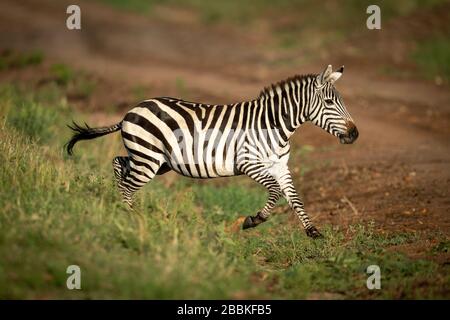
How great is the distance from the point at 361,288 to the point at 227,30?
61.5 feet

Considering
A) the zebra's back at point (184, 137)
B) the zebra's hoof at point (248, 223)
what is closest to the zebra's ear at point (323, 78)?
the zebra's back at point (184, 137)

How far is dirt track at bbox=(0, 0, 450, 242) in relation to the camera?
377 inches

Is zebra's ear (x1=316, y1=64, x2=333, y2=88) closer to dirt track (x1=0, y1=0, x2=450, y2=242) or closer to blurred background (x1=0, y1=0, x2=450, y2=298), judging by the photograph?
blurred background (x1=0, y1=0, x2=450, y2=298)

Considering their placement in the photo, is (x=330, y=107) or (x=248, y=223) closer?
(x=330, y=107)

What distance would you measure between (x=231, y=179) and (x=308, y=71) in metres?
6.72

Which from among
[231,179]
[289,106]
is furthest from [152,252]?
[231,179]

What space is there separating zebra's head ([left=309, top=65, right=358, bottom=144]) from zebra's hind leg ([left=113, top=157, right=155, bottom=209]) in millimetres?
2007

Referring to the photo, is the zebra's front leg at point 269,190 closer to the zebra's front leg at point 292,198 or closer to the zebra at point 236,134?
the zebra at point 236,134

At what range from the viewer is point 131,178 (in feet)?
26.5

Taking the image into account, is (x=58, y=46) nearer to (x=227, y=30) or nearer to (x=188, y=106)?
(x=227, y=30)

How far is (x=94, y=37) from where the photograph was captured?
72.3 ft

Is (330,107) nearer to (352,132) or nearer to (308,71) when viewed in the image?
(352,132)

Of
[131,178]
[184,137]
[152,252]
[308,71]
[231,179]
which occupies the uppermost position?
[308,71]

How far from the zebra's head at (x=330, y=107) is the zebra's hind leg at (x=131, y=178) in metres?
2.01
